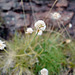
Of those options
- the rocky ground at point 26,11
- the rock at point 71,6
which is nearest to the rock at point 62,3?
the rocky ground at point 26,11

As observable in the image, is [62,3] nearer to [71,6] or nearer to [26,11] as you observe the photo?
[71,6]

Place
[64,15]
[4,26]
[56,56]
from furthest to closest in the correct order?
[64,15]
[4,26]
[56,56]

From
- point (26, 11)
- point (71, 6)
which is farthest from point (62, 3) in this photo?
point (26, 11)

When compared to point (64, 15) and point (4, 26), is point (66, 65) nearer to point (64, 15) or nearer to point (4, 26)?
point (64, 15)

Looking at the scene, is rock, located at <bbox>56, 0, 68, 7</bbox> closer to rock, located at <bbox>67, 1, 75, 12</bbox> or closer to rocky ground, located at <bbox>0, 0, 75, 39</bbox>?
rocky ground, located at <bbox>0, 0, 75, 39</bbox>

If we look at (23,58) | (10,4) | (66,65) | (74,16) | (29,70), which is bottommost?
(66,65)

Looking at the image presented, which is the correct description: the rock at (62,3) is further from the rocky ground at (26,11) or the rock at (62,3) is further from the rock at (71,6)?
Result: the rock at (71,6)

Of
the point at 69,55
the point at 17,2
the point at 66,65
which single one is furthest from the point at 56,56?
the point at 17,2

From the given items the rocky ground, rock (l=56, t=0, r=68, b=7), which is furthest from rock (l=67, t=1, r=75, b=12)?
rock (l=56, t=0, r=68, b=7)
